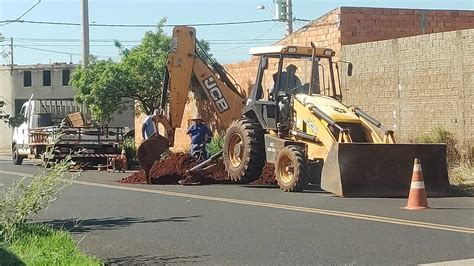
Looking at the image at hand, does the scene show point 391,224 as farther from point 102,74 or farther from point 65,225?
point 102,74

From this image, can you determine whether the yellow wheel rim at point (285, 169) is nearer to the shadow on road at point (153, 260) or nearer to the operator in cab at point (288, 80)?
the operator in cab at point (288, 80)

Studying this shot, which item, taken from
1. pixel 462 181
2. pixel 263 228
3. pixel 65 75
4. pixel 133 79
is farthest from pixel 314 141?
pixel 65 75

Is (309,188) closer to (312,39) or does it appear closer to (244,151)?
(244,151)

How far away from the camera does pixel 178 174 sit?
759 inches

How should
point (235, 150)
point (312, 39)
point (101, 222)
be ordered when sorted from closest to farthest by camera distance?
point (101, 222)
point (235, 150)
point (312, 39)

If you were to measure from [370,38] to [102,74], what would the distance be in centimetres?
1223

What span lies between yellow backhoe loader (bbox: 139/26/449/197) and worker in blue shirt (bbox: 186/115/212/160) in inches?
61.4

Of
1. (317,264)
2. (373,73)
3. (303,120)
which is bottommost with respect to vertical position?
(317,264)

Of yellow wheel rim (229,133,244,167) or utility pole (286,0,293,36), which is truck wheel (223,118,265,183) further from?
utility pole (286,0,293,36)

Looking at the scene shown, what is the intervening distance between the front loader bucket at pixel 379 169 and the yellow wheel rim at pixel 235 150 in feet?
11.1

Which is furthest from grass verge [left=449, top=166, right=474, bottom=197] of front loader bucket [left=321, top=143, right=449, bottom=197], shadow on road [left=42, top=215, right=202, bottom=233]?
shadow on road [left=42, top=215, right=202, bottom=233]

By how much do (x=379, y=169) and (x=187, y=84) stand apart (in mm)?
8032

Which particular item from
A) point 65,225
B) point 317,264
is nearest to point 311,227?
point 317,264

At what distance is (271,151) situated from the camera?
656 inches
